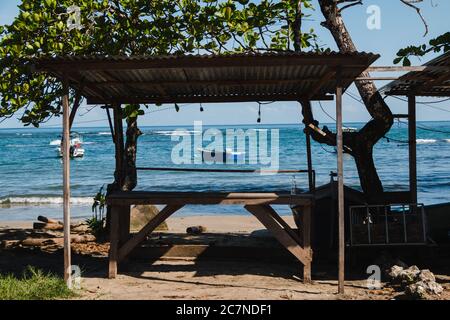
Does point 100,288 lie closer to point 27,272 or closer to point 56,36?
point 27,272

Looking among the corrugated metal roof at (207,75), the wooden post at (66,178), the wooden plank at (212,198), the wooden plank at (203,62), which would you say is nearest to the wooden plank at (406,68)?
the corrugated metal roof at (207,75)

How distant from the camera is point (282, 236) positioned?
8.39 m

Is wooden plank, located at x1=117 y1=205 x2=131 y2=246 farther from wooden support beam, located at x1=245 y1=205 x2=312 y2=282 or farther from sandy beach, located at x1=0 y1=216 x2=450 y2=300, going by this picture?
wooden support beam, located at x1=245 y1=205 x2=312 y2=282

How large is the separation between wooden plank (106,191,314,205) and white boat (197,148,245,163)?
4320 centimetres

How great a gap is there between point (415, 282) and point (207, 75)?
4.01m

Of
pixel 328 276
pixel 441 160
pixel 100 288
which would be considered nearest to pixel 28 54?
pixel 100 288

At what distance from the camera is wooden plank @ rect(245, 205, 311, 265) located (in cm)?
838

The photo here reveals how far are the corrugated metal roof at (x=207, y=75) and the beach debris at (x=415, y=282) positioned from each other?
2.75 metres

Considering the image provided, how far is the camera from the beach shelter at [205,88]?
24.0 ft

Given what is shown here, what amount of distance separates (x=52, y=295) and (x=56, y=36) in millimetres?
4767

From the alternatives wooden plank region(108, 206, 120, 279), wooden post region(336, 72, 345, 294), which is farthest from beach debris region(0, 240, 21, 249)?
wooden post region(336, 72, 345, 294)

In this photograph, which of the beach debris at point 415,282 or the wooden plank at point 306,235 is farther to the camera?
the wooden plank at point 306,235

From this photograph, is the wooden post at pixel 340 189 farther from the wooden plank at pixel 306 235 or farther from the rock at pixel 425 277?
the rock at pixel 425 277

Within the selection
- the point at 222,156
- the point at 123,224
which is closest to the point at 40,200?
the point at 123,224
